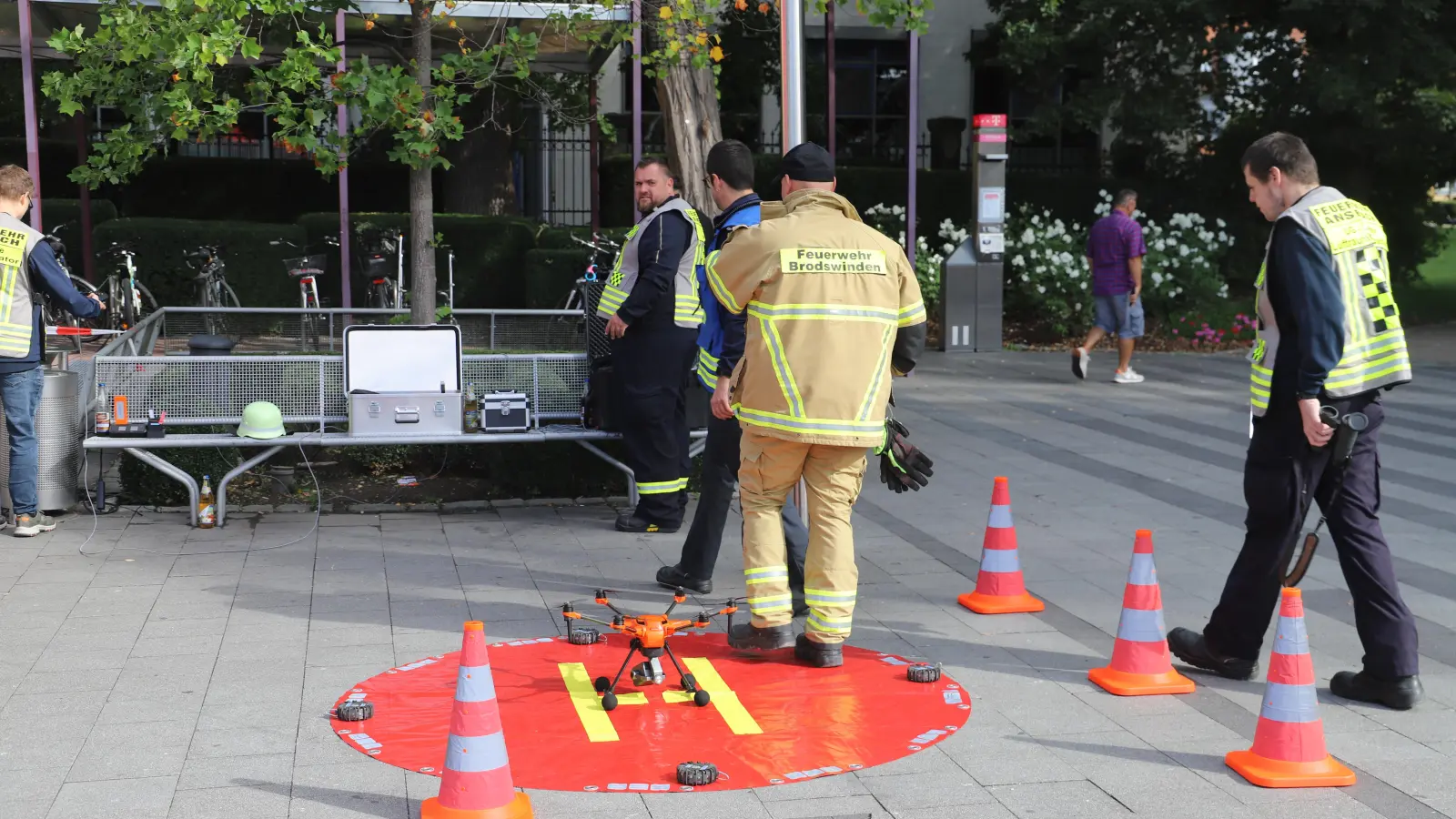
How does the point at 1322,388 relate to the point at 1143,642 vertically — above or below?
above

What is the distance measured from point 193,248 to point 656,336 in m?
9.62

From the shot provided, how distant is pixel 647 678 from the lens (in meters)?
5.38

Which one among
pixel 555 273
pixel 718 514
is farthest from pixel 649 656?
pixel 555 273

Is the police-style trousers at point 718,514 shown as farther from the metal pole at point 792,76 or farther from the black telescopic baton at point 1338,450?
the black telescopic baton at point 1338,450

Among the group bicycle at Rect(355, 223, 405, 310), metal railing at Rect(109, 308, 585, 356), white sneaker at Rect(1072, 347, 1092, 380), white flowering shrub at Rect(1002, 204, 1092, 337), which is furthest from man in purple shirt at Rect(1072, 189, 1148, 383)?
bicycle at Rect(355, 223, 405, 310)

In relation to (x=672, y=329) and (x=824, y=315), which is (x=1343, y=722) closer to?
(x=824, y=315)

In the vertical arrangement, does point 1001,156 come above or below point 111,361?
above

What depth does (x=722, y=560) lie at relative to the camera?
297 inches

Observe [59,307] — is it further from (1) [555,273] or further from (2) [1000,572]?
(1) [555,273]

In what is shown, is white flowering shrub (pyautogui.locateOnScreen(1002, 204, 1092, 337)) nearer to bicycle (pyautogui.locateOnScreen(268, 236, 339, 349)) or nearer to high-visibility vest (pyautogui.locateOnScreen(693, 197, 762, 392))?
bicycle (pyautogui.locateOnScreen(268, 236, 339, 349))

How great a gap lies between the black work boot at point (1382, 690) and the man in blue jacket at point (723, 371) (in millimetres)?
2205

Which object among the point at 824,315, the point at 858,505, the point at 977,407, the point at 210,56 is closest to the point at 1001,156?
the point at 977,407

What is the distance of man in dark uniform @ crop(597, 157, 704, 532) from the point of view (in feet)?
25.5

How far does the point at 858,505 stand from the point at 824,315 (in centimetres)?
357
